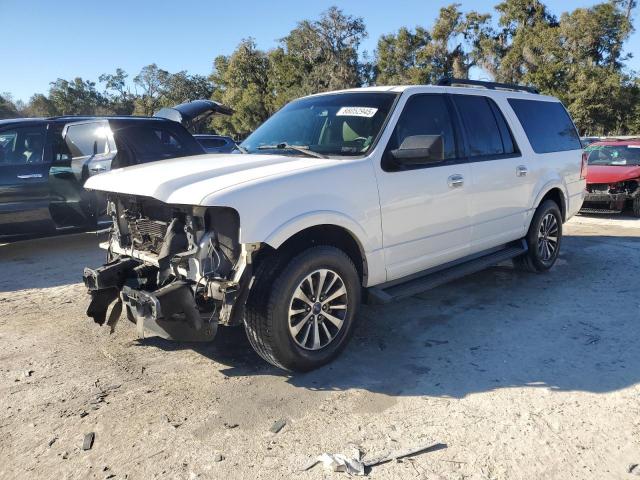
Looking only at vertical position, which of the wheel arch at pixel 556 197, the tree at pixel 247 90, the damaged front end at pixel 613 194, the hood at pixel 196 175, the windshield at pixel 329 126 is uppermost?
the tree at pixel 247 90

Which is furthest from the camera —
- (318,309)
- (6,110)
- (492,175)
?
(6,110)

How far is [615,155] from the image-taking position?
11430mm

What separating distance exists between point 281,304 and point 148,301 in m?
0.84

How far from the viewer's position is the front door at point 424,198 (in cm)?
397

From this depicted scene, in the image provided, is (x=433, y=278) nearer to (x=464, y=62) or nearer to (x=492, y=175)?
(x=492, y=175)

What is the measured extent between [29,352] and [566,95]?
3308cm

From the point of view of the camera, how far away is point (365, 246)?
3.83 meters

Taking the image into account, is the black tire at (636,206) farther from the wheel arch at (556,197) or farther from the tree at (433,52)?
the tree at (433,52)

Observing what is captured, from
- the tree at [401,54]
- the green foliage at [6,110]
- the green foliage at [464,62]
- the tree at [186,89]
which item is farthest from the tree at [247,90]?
the green foliage at [6,110]

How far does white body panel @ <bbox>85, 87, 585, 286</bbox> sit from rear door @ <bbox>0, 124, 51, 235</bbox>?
10.9ft

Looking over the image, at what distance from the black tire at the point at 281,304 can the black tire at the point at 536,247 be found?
3.11 meters

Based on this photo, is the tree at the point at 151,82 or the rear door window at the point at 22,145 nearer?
the rear door window at the point at 22,145

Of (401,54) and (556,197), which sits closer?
(556,197)

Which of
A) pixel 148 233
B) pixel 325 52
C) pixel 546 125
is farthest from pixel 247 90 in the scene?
pixel 148 233
